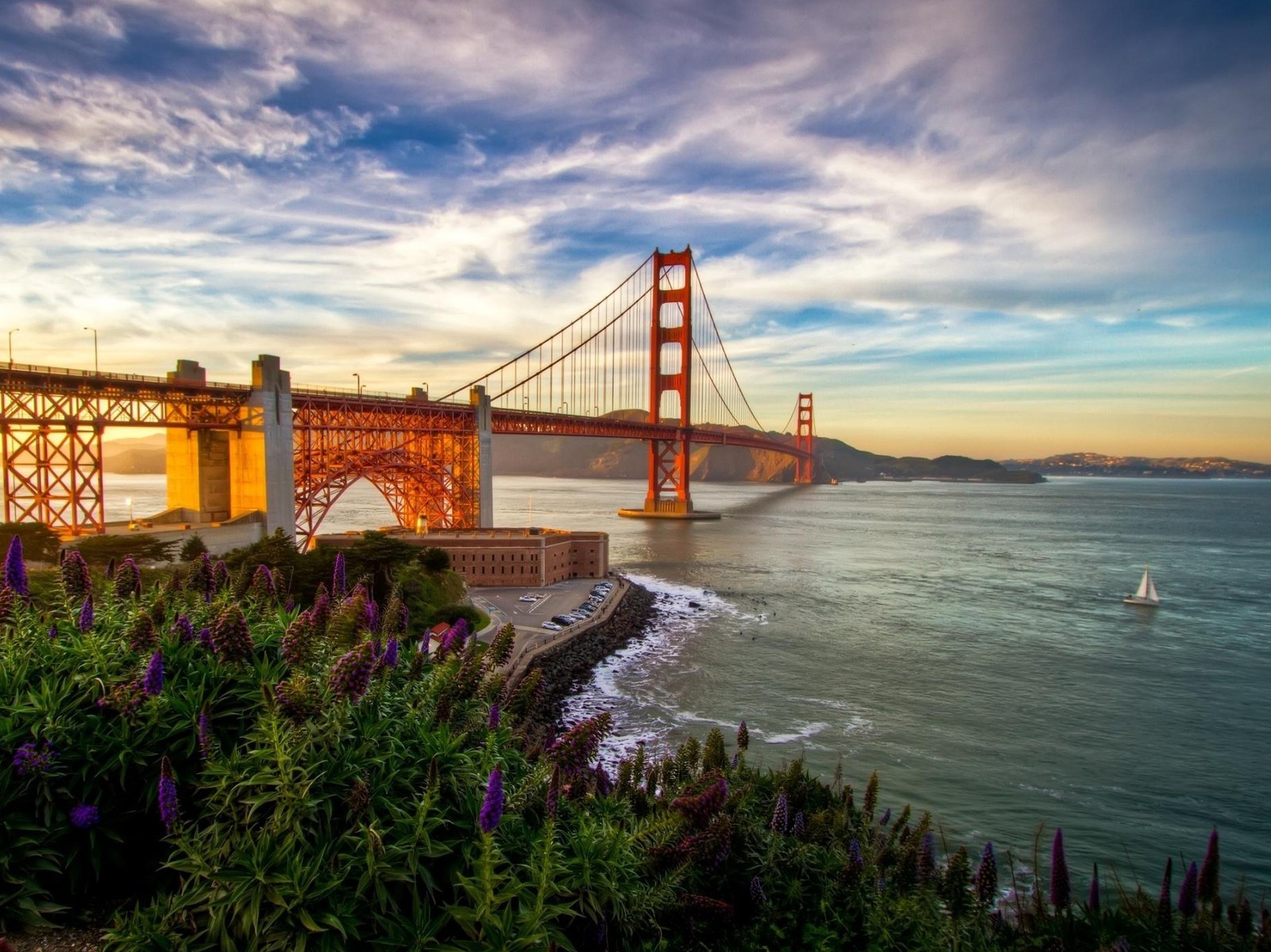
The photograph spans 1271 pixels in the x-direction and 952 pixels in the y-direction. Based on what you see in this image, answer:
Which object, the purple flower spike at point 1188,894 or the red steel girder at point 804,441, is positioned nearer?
the purple flower spike at point 1188,894

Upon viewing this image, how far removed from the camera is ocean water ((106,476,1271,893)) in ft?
53.8

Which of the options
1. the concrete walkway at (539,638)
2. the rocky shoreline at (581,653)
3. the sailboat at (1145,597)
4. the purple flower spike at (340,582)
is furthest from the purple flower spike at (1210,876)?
the sailboat at (1145,597)

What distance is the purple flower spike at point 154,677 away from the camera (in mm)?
4074

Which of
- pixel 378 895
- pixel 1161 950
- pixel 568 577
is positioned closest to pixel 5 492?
pixel 568 577

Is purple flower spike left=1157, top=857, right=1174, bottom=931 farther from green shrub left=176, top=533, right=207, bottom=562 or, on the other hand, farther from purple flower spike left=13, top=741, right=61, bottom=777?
green shrub left=176, top=533, right=207, bottom=562

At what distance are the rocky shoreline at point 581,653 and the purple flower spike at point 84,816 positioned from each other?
1376 centimetres

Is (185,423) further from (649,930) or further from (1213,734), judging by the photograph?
(1213,734)

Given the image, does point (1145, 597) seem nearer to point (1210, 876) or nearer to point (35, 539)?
point (1210, 876)

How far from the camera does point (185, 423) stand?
99.1 ft

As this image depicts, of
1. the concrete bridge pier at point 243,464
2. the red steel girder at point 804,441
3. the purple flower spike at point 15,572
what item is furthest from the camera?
the red steel girder at point 804,441

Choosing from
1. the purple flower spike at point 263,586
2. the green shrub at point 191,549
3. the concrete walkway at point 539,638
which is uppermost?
the purple flower spike at point 263,586

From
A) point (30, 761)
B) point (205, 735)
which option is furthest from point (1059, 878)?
point (30, 761)

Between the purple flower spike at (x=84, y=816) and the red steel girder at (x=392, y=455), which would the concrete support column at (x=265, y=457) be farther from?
the purple flower spike at (x=84, y=816)

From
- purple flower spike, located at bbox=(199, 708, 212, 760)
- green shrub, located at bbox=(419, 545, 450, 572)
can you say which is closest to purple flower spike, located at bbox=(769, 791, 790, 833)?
purple flower spike, located at bbox=(199, 708, 212, 760)
